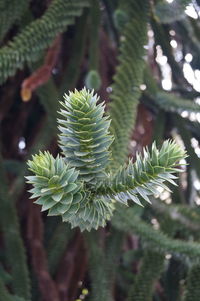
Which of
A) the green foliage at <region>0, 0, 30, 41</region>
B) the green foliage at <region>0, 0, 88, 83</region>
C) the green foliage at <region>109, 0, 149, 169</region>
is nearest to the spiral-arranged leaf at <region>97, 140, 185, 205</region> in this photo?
the green foliage at <region>109, 0, 149, 169</region>

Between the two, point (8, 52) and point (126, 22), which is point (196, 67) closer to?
point (126, 22)

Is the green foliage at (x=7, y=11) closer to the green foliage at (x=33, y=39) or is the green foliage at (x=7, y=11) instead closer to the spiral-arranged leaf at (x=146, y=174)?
the green foliage at (x=33, y=39)

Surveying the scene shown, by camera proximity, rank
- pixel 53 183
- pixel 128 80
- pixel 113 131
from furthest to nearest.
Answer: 1. pixel 128 80
2. pixel 113 131
3. pixel 53 183

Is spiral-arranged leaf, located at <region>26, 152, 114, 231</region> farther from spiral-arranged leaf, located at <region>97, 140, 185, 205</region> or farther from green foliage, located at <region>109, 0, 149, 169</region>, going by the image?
green foliage, located at <region>109, 0, 149, 169</region>

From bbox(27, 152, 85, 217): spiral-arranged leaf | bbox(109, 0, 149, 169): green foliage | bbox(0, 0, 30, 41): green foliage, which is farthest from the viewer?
bbox(0, 0, 30, 41): green foliage

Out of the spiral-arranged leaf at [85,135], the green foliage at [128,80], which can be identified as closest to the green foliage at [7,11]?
the green foliage at [128,80]

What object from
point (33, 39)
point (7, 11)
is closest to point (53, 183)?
point (33, 39)

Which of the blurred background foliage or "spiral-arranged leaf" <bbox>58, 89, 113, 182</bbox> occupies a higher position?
"spiral-arranged leaf" <bbox>58, 89, 113, 182</bbox>

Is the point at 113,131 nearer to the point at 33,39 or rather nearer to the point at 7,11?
the point at 33,39
